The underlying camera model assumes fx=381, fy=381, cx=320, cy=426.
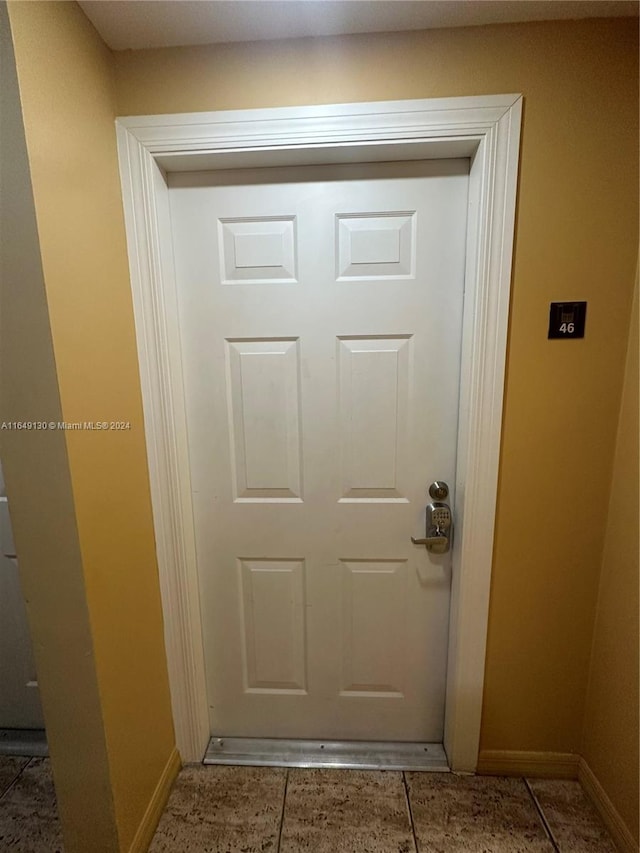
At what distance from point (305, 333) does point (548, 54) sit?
900 mm

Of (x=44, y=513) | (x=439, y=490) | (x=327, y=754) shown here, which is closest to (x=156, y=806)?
(x=327, y=754)

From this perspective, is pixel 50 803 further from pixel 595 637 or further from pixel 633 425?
pixel 633 425

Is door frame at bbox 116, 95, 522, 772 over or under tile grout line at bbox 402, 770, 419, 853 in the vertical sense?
over

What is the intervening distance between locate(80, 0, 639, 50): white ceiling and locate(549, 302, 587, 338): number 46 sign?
667 mm

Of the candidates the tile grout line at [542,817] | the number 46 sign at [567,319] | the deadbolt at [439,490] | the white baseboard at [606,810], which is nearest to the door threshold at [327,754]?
the tile grout line at [542,817]

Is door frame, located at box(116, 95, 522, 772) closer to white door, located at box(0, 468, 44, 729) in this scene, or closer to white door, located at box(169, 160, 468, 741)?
white door, located at box(169, 160, 468, 741)

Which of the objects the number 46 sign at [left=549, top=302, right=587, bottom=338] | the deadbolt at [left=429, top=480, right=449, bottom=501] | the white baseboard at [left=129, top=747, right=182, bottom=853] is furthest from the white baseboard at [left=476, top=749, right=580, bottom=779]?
the number 46 sign at [left=549, top=302, right=587, bottom=338]

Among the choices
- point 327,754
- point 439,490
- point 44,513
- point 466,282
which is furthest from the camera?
point 327,754

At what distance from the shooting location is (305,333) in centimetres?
115

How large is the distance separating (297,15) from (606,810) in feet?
7.52

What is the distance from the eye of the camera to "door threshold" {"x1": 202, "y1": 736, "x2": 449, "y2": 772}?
1.30 metres

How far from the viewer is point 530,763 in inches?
49.5

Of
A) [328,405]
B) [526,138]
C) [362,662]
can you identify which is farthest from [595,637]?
[526,138]

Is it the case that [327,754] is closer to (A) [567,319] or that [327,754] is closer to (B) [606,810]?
(B) [606,810]
